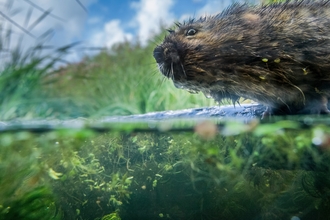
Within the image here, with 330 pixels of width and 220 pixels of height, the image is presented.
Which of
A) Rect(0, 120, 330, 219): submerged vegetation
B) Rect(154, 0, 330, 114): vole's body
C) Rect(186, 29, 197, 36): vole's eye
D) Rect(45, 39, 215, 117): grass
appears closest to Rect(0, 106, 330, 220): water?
Rect(0, 120, 330, 219): submerged vegetation

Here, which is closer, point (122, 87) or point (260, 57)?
point (260, 57)

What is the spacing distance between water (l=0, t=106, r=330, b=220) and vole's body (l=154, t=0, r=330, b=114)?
52 centimetres

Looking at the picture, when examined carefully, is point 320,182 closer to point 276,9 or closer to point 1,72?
point 276,9

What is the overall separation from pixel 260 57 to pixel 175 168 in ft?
2.74

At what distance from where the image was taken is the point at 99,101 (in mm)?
7195

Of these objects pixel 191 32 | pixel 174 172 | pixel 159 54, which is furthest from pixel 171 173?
pixel 191 32

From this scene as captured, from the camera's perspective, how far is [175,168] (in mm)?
1762

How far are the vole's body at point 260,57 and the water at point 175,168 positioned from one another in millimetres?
522

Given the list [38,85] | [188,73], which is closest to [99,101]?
[38,85]

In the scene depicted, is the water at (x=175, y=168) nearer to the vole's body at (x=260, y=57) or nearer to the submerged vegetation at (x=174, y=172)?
the submerged vegetation at (x=174, y=172)

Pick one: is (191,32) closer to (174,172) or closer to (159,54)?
(159,54)

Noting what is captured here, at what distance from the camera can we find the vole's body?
2238 millimetres

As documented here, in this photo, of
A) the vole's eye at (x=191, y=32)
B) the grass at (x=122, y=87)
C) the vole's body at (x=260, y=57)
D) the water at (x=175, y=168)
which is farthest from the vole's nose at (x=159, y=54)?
the grass at (x=122, y=87)

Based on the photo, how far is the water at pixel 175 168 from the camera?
5.55ft
